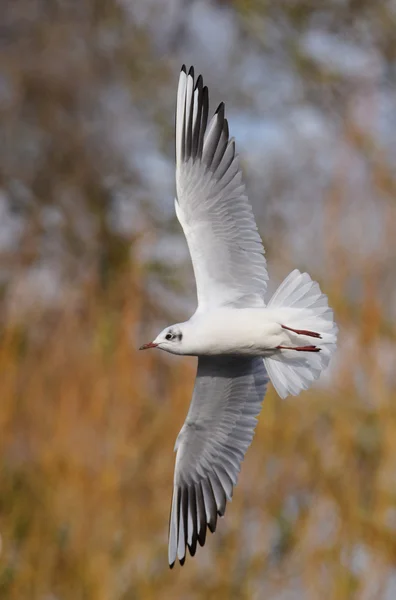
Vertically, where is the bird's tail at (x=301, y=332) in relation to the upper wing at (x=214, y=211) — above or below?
below

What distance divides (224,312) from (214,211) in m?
0.18

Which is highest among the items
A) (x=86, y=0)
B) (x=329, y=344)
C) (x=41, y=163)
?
(x=86, y=0)

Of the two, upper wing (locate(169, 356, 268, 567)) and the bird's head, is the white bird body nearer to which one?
the bird's head

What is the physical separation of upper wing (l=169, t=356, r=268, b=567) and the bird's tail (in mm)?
74

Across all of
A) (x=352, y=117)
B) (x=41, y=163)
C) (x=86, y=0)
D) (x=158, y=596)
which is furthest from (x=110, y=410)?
(x=86, y=0)

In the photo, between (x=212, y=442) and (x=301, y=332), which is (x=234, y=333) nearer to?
(x=301, y=332)

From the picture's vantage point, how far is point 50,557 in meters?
3.28

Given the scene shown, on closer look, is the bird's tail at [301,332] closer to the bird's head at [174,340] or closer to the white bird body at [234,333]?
the white bird body at [234,333]

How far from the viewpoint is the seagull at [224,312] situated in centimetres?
179

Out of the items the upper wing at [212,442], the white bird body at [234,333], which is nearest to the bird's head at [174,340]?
the white bird body at [234,333]

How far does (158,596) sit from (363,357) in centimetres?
97

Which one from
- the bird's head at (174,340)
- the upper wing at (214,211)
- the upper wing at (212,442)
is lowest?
the upper wing at (212,442)

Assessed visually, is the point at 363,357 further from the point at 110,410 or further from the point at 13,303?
the point at 13,303

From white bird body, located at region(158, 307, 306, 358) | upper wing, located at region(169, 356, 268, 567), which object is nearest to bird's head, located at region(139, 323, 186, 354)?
white bird body, located at region(158, 307, 306, 358)
